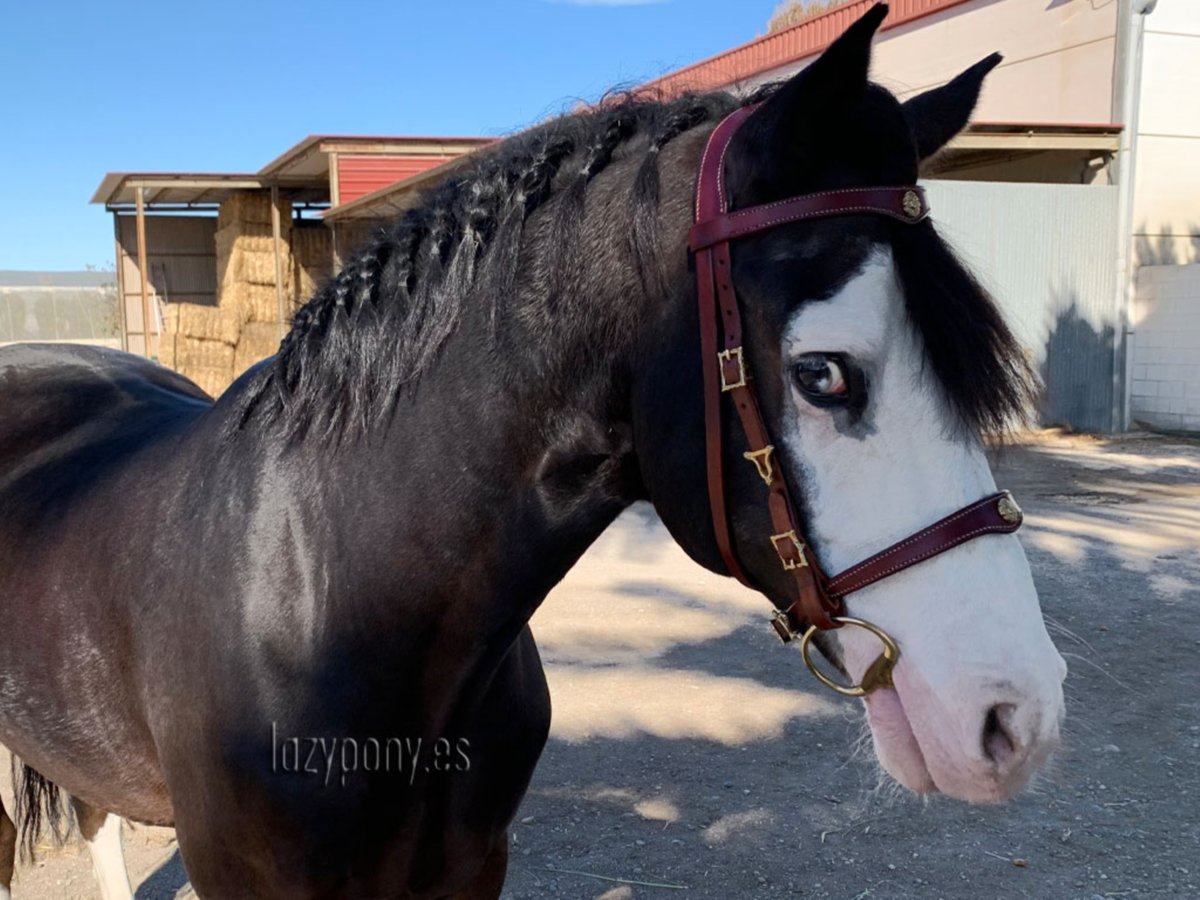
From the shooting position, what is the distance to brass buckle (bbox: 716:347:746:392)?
1.27 meters

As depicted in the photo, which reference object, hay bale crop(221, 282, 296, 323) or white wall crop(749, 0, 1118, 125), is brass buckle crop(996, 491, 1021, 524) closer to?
white wall crop(749, 0, 1118, 125)

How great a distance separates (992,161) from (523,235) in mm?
13282

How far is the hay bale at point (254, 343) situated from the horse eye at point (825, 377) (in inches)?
609

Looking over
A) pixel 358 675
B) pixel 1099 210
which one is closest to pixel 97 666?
pixel 358 675

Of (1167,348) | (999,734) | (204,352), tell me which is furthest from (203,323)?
(999,734)

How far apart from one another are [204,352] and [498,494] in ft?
52.2

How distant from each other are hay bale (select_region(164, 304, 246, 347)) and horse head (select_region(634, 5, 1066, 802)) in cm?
1598

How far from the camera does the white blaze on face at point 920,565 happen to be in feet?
3.83

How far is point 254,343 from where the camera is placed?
1603cm

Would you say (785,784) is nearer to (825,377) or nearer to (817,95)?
(825,377)

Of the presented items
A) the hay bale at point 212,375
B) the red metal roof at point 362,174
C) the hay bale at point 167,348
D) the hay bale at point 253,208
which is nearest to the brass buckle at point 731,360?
the red metal roof at point 362,174

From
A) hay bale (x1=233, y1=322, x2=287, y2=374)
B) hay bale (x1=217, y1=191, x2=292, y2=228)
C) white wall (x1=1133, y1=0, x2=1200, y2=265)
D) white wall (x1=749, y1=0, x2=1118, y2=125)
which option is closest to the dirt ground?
white wall (x1=1133, y1=0, x2=1200, y2=265)

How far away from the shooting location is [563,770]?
3736 millimetres

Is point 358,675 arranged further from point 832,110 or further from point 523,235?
point 832,110
